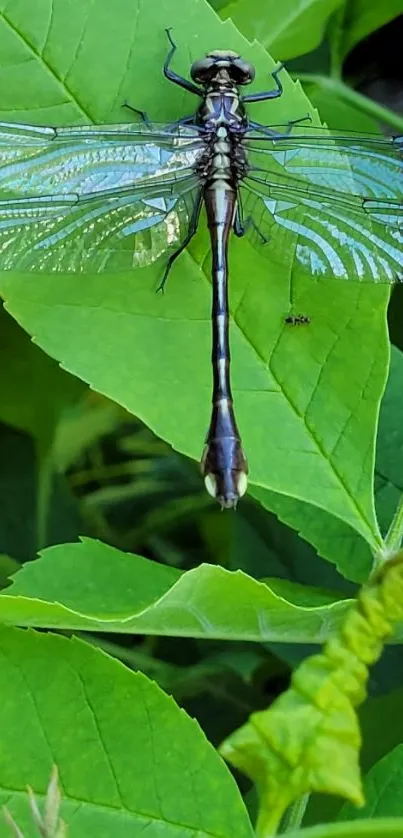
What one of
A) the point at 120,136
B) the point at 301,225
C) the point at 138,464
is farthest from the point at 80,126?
the point at 138,464

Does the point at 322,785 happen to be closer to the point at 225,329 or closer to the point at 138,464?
the point at 225,329

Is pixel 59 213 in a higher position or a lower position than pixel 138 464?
higher

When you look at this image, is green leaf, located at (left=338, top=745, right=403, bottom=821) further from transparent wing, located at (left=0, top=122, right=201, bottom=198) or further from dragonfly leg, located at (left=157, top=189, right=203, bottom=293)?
transparent wing, located at (left=0, top=122, right=201, bottom=198)

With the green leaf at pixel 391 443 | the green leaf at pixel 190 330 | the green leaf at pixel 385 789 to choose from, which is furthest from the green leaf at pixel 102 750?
the green leaf at pixel 391 443

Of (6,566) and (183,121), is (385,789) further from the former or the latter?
(183,121)

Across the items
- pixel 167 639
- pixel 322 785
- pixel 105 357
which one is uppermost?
pixel 105 357

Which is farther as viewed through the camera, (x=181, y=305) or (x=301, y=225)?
(x=301, y=225)

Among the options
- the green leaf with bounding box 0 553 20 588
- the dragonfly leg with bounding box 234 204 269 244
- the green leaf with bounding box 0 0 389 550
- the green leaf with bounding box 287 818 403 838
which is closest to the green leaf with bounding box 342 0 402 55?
the dragonfly leg with bounding box 234 204 269 244
